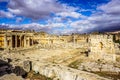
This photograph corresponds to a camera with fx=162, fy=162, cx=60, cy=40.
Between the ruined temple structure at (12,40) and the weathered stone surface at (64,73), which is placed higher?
the ruined temple structure at (12,40)

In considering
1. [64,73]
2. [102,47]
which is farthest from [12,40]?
[64,73]

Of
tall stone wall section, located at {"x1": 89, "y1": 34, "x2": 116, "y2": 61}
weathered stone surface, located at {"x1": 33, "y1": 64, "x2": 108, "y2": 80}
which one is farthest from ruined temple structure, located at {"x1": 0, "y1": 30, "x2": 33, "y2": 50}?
weathered stone surface, located at {"x1": 33, "y1": 64, "x2": 108, "y2": 80}

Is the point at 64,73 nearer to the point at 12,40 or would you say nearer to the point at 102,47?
the point at 102,47

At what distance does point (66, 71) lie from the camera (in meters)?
14.2

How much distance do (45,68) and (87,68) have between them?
4819 millimetres

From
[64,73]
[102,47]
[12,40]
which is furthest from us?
[12,40]

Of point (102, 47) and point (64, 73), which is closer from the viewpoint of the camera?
point (64, 73)

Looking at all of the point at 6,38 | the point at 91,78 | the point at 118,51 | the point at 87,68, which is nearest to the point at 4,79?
the point at 91,78

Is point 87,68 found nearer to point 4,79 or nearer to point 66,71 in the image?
point 66,71

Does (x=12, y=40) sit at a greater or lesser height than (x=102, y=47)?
greater

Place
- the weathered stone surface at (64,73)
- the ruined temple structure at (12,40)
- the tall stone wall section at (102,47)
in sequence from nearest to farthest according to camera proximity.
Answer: the weathered stone surface at (64,73) → the tall stone wall section at (102,47) → the ruined temple structure at (12,40)

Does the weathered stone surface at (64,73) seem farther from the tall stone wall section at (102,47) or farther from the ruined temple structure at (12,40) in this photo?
the ruined temple structure at (12,40)

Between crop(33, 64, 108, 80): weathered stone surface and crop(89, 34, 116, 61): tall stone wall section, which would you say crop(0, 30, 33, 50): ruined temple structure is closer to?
crop(89, 34, 116, 61): tall stone wall section

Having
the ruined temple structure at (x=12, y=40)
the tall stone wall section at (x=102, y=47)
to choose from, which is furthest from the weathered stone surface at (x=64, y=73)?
the ruined temple structure at (x=12, y=40)
